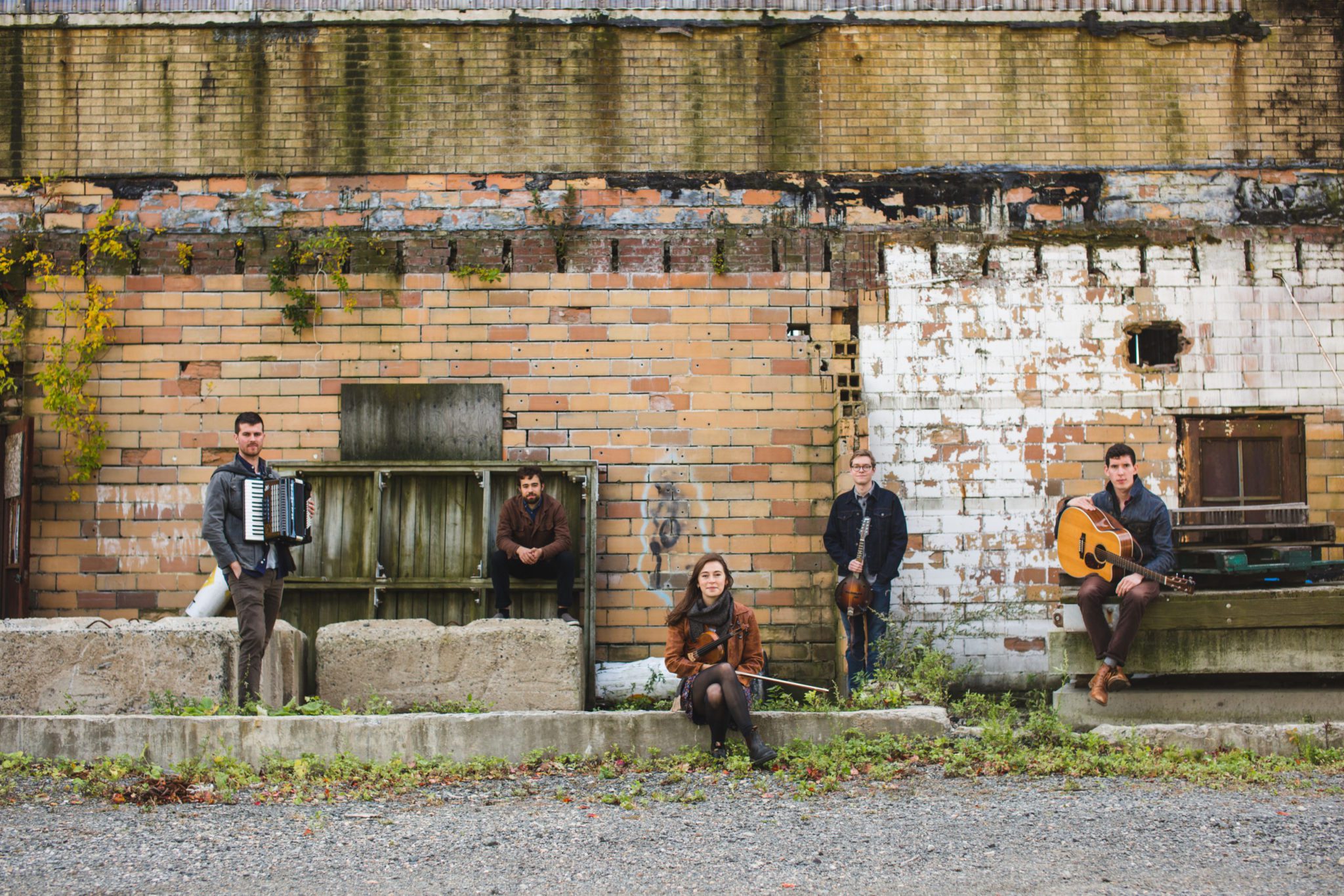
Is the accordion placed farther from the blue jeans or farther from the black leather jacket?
→ the blue jeans

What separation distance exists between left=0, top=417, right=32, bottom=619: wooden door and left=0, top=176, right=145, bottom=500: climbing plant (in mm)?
277

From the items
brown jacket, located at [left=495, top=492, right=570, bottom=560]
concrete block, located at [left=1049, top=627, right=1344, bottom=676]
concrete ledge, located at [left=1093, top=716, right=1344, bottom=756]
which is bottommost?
concrete ledge, located at [left=1093, top=716, right=1344, bottom=756]

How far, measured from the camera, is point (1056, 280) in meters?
9.82

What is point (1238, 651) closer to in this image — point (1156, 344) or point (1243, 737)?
point (1243, 737)

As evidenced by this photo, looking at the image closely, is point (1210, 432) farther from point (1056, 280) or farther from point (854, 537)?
point (854, 537)

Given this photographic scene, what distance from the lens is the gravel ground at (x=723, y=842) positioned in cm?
470

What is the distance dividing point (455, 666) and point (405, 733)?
879 millimetres

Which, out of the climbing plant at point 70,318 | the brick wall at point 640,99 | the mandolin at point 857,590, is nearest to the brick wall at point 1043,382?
the brick wall at point 640,99

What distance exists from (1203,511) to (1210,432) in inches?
30.2

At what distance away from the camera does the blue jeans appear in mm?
8367

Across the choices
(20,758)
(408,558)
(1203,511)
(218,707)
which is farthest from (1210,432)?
(20,758)

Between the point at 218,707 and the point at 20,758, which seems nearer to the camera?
the point at 20,758

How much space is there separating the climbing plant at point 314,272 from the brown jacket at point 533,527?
247 centimetres

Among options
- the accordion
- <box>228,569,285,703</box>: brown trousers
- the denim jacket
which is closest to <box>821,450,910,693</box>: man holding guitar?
the denim jacket
